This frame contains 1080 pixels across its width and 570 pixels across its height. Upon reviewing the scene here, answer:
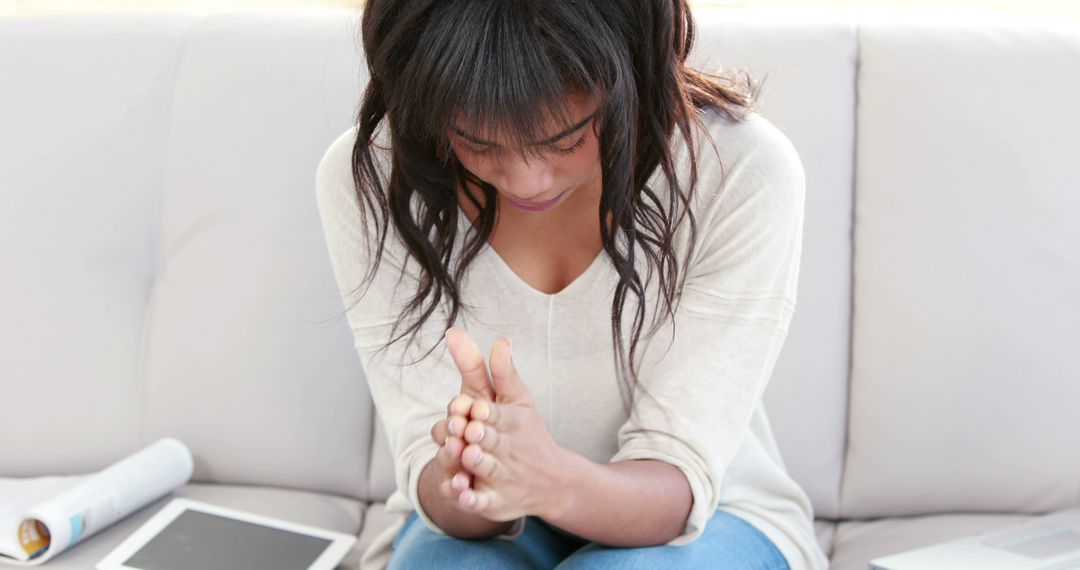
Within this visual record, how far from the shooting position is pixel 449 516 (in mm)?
1085

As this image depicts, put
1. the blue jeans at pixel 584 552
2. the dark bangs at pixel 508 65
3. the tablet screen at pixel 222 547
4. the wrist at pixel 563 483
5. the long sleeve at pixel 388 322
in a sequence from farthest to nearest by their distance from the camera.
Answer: the tablet screen at pixel 222 547, the long sleeve at pixel 388 322, the blue jeans at pixel 584 552, the wrist at pixel 563 483, the dark bangs at pixel 508 65

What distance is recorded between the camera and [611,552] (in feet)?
3.47

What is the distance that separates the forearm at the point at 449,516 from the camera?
1.08 m

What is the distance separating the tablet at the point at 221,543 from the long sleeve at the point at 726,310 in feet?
1.36

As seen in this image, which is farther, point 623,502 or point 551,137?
point 623,502

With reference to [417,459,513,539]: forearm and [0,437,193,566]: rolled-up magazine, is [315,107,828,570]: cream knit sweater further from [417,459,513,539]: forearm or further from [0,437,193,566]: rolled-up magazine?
[0,437,193,566]: rolled-up magazine

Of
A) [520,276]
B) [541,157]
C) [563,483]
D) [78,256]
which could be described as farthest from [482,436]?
[78,256]

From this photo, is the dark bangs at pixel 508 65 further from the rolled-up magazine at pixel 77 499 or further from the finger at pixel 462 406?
the rolled-up magazine at pixel 77 499

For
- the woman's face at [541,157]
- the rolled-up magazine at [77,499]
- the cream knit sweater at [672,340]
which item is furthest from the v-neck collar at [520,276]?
the rolled-up magazine at [77,499]

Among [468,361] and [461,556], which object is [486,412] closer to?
[468,361]

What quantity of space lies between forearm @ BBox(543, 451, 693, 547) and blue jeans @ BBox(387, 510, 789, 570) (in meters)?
0.02

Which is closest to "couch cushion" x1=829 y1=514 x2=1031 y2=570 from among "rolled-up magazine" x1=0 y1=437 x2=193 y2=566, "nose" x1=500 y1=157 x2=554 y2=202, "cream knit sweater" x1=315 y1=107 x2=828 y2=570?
"cream knit sweater" x1=315 y1=107 x2=828 y2=570

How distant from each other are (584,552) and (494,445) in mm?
251

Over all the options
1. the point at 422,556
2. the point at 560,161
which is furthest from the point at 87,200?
the point at 560,161
